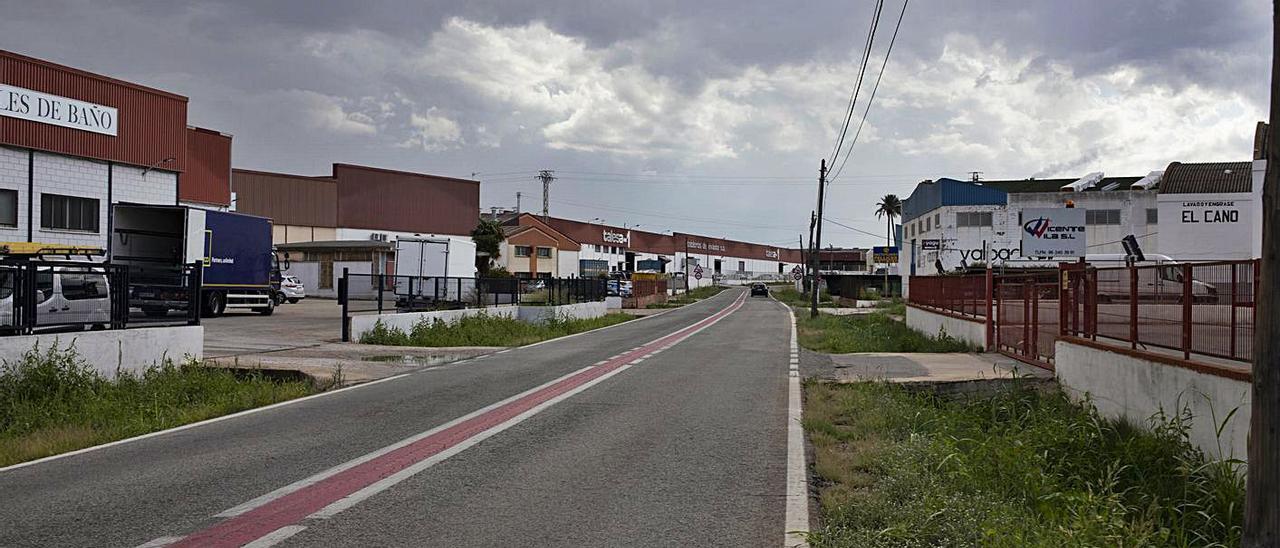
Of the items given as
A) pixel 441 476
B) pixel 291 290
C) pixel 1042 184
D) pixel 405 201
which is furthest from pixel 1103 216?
pixel 441 476

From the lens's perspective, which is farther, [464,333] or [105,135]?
[105,135]

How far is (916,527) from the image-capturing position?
226 inches

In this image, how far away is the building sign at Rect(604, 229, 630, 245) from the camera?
11269 cm

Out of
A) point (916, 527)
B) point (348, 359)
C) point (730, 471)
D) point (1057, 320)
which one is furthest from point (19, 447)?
point (1057, 320)

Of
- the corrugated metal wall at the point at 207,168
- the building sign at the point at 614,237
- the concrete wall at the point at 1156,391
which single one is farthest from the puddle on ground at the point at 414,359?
the building sign at the point at 614,237

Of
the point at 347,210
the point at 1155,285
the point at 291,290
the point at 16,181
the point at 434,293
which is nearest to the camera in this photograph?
the point at 1155,285

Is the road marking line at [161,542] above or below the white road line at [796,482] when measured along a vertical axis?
above

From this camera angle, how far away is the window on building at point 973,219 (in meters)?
73.4

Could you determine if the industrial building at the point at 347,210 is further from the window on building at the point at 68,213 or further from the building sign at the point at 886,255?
the building sign at the point at 886,255

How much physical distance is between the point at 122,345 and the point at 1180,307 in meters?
14.5

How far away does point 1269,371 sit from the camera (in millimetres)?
4172

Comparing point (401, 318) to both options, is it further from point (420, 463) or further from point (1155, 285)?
point (1155, 285)

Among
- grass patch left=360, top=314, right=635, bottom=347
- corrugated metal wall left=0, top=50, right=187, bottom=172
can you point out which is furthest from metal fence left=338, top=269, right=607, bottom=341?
corrugated metal wall left=0, top=50, right=187, bottom=172

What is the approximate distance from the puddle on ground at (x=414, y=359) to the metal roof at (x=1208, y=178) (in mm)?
53164
